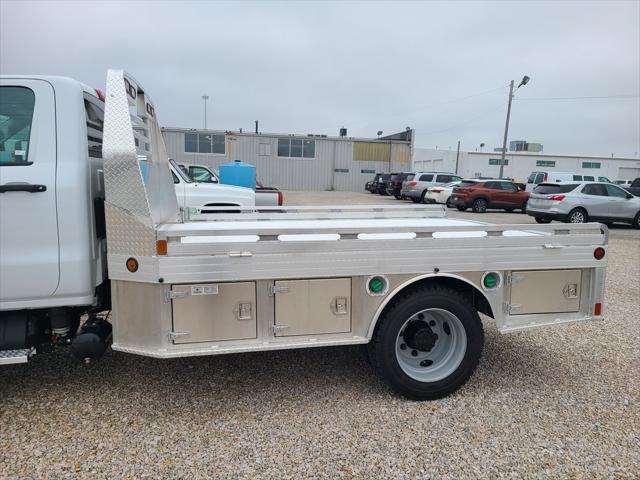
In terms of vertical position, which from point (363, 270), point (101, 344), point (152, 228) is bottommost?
point (101, 344)

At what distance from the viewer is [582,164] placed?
62.9m

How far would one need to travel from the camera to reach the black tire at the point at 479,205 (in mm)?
21325

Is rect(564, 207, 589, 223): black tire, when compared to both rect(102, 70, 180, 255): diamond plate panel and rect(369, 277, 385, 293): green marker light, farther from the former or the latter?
rect(102, 70, 180, 255): diamond plate panel

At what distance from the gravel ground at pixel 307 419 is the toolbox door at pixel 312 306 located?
2.13 feet

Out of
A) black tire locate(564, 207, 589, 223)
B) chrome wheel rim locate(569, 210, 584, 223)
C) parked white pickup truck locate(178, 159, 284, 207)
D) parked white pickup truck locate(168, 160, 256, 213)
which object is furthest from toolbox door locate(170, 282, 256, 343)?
chrome wheel rim locate(569, 210, 584, 223)

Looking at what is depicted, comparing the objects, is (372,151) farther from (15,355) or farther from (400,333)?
(15,355)

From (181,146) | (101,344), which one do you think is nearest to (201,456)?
(101,344)

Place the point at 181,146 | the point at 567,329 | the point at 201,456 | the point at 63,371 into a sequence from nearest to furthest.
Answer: the point at 201,456
the point at 63,371
the point at 567,329
the point at 181,146

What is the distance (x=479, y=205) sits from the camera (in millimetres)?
21391

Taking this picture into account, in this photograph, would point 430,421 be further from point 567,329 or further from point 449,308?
point 567,329

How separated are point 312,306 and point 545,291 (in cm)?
183

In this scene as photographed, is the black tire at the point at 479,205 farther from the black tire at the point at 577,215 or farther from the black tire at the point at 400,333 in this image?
the black tire at the point at 400,333

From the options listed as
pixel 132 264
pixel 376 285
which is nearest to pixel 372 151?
pixel 376 285

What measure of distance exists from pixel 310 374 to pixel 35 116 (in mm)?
2796
